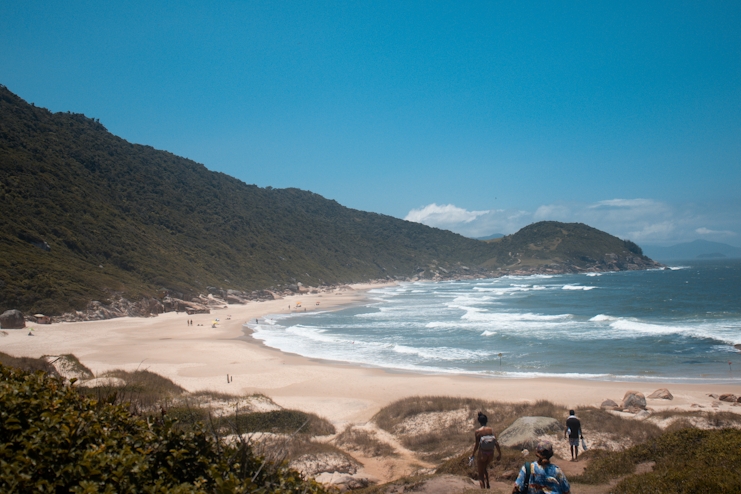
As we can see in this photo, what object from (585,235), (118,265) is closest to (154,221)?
(118,265)

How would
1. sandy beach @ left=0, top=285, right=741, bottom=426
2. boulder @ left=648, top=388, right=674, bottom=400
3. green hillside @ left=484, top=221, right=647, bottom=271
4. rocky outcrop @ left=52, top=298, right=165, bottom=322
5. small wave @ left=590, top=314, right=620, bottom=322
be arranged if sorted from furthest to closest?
green hillside @ left=484, top=221, right=647, bottom=271 < small wave @ left=590, top=314, right=620, bottom=322 < rocky outcrop @ left=52, top=298, right=165, bottom=322 < sandy beach @ left=0, top=285, right=741, bottom=426 < boulder @ left=648, top=388, right=674, bottom=400

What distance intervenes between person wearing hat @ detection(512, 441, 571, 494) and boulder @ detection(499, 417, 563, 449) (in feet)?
16.4

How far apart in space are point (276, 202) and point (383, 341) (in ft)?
338

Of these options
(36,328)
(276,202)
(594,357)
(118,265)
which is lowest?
(594,357)

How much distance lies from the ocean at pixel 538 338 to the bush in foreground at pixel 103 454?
19.2m

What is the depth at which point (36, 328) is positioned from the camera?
29.8 m

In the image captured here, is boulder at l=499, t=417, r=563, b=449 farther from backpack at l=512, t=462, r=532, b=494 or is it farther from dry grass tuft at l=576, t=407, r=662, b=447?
backpack at l=512, t=462, r=532, b=494

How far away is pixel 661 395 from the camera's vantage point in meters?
15.8

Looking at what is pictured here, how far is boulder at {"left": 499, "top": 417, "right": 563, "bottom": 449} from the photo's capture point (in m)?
9.48

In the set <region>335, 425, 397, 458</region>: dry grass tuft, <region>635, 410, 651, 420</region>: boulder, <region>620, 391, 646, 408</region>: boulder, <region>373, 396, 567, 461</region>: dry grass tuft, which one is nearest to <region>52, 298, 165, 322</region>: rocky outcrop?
<region>373, 396, 567, 461</region>: dry grass tuft

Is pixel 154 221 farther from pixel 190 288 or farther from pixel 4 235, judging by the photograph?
pixel 4 235

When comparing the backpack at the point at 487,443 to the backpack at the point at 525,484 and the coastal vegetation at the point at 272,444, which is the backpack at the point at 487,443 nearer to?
the coastal vegetation at the point at 272,444

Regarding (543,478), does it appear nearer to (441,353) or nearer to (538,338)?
(441,353)

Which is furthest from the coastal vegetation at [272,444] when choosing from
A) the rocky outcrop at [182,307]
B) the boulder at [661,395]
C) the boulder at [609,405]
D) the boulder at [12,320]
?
the rocky outcrop at [182,307]
